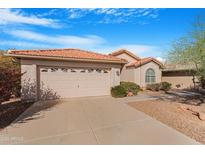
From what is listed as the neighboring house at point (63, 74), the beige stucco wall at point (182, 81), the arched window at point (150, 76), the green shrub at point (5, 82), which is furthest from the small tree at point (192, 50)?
the beige stucco wall at point (182, 81)

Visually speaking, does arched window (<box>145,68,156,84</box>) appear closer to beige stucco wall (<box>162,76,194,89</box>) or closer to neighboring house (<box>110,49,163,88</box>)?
neighboring house (<box>110,49,163,88</box>)

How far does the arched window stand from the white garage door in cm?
767

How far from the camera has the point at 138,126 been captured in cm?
637

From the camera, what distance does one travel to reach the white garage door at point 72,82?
1230 cm

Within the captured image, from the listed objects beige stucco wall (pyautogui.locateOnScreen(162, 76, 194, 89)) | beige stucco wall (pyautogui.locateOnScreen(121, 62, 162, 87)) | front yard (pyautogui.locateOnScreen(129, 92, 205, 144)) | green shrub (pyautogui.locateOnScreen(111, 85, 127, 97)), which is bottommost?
front yard (pyautogui.locateOnScreen(129, 92, 205, 144))

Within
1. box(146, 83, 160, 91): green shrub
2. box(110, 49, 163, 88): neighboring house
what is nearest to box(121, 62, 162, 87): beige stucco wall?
box(110, 49, 163, 88): neighboring house

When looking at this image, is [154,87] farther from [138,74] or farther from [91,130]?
[91,130]

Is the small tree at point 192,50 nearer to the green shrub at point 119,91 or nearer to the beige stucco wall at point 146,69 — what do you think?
the green shrub at point 119,91

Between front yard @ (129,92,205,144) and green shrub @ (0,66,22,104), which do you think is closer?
front yard @ (129,92,205,144)

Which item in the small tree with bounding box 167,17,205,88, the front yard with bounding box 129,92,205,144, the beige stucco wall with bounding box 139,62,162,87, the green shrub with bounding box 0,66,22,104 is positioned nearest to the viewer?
the front yard with bounding box 129,92,205,144

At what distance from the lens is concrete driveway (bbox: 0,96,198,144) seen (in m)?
5.09

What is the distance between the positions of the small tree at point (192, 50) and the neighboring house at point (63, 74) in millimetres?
4430

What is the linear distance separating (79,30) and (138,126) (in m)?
12.5

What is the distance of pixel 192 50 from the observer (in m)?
10.4
